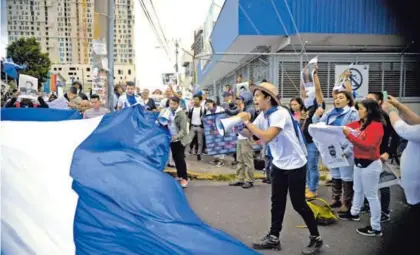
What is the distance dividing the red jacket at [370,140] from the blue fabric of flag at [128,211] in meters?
1.77

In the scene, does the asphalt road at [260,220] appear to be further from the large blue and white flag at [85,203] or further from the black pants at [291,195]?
the large blue and white flag at [85,203]

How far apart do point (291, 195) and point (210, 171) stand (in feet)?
14.2

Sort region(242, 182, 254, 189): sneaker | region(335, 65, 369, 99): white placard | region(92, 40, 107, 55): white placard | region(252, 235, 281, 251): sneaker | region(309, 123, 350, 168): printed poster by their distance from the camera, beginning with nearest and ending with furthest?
region(252, 235, 281, 251): sneaker < region(309, 123, 350, 168): printed poster < region(242, 182, 254, 189): sneaker < region(92, 40, 107, 55): white placard < region(335, 65, 369, 99): white placard

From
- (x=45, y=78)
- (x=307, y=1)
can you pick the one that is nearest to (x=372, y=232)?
(x=307, y=1)

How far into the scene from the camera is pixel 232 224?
4773mm

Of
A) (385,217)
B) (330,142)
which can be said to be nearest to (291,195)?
(330,142)

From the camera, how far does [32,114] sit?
459 centimetres

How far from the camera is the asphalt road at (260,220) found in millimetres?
4098

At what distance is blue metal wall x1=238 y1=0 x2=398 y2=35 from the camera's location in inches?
353

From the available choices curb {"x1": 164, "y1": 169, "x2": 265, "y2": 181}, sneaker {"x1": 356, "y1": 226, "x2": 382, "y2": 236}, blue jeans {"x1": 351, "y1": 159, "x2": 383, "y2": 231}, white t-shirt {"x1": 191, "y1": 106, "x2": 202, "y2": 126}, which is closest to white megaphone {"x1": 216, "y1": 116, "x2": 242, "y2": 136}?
blue jeans {"x1": 351, "y1": 159, "x2": 383, "y2": 231}

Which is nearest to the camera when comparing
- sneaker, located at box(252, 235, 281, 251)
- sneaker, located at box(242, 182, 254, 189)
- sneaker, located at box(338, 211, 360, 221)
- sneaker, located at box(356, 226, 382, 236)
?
sneaker, located at box(252, 235, 281, 251)

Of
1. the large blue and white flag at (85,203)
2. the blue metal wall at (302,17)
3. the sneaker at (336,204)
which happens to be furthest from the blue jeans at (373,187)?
the blue metal wall at (302,17)

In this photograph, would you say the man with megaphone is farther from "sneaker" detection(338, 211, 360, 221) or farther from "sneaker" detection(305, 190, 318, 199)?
"sneaker" detection(305, 190, 318, 199)

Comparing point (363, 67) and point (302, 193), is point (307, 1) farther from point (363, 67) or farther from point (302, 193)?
point (302, 193)
